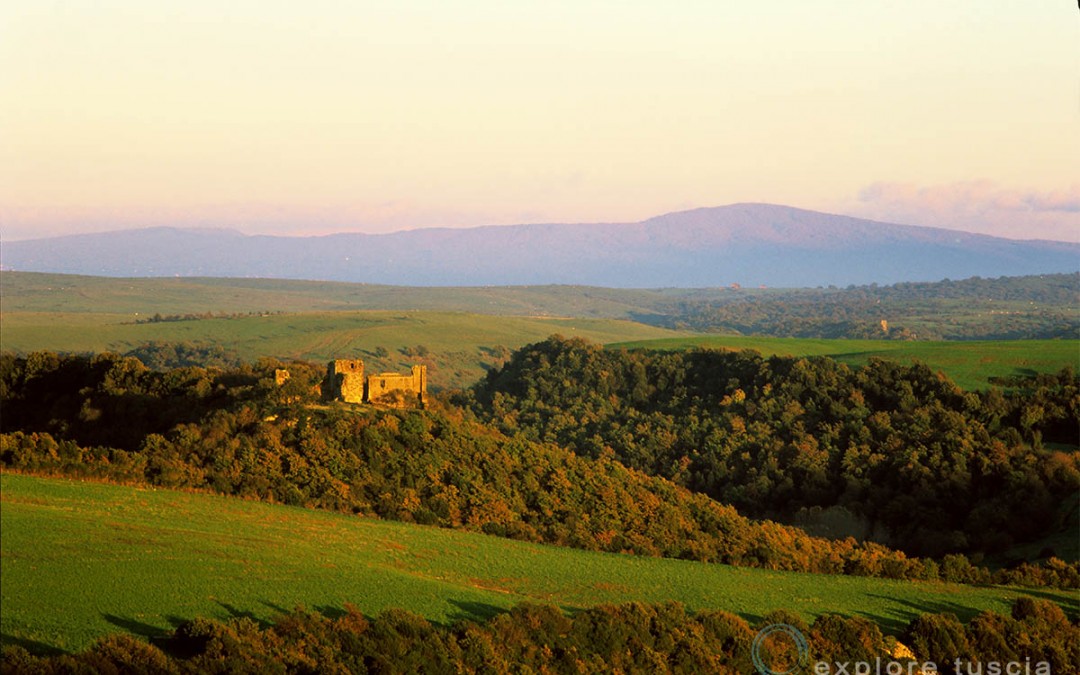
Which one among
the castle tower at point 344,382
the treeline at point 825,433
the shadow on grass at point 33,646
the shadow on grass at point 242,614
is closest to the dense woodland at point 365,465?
the castle tower at point 344,382

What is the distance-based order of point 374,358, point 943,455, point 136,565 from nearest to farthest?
1. point 136,565
2. point 943,455
3. point 374,358

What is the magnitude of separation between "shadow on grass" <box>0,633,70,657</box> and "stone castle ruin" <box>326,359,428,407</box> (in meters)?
24.3

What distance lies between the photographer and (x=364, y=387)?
4128 cm

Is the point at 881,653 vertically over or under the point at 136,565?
under

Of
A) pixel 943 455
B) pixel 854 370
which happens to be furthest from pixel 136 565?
pixel 854 370

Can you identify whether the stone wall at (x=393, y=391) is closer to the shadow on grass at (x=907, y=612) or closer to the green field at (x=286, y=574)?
the green field at (x=286, y=574)

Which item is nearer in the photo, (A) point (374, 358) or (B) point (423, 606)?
(B) point (423, 606)

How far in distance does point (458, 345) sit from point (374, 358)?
18831 millimetres

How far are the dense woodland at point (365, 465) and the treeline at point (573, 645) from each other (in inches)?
296

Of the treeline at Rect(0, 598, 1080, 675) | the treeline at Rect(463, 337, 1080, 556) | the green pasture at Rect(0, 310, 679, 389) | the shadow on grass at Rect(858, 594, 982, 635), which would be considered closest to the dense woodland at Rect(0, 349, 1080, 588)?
the treeline at Rect(463, 337, 1080, 556)

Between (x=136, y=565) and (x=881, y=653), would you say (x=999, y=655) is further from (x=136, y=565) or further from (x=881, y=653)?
(x=136, y=565)

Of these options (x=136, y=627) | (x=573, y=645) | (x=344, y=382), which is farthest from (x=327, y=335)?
(x=136, y=627)

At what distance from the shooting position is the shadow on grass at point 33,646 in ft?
49.6

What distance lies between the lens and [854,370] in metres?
67.7
